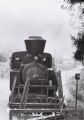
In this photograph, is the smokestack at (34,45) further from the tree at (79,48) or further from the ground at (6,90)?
the ground at (6,90)

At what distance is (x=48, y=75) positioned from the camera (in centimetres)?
1800

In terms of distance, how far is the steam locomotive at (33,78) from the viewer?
15.4 metres

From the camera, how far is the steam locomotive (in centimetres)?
1543

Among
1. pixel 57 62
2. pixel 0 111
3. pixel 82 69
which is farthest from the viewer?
pixel 57 62

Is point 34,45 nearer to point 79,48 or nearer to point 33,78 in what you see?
point 79,48

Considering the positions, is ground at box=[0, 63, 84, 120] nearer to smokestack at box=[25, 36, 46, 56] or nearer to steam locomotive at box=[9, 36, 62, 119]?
steam locomotive at box=[9, 36, 62, 119]

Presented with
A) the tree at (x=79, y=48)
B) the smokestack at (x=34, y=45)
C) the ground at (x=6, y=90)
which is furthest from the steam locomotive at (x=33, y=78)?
the tree at (x=79, y=48)

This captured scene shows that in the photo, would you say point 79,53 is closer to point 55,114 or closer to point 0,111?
point 0,111

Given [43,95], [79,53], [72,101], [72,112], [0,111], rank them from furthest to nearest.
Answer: [72,101]
[79,53]
[0,111]
[43,95]
[72,112]

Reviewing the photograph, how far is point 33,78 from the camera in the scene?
658 inches

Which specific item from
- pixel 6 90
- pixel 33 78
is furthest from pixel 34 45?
pixel 6 90

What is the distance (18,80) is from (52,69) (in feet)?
6.14

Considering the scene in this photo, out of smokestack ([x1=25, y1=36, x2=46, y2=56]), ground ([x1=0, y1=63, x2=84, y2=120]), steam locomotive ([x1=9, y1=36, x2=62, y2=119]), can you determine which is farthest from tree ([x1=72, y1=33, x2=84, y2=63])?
ground ([x1=0, y1=63, x2=84, y2=120])

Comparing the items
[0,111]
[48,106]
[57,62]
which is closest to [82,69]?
[57,62]
